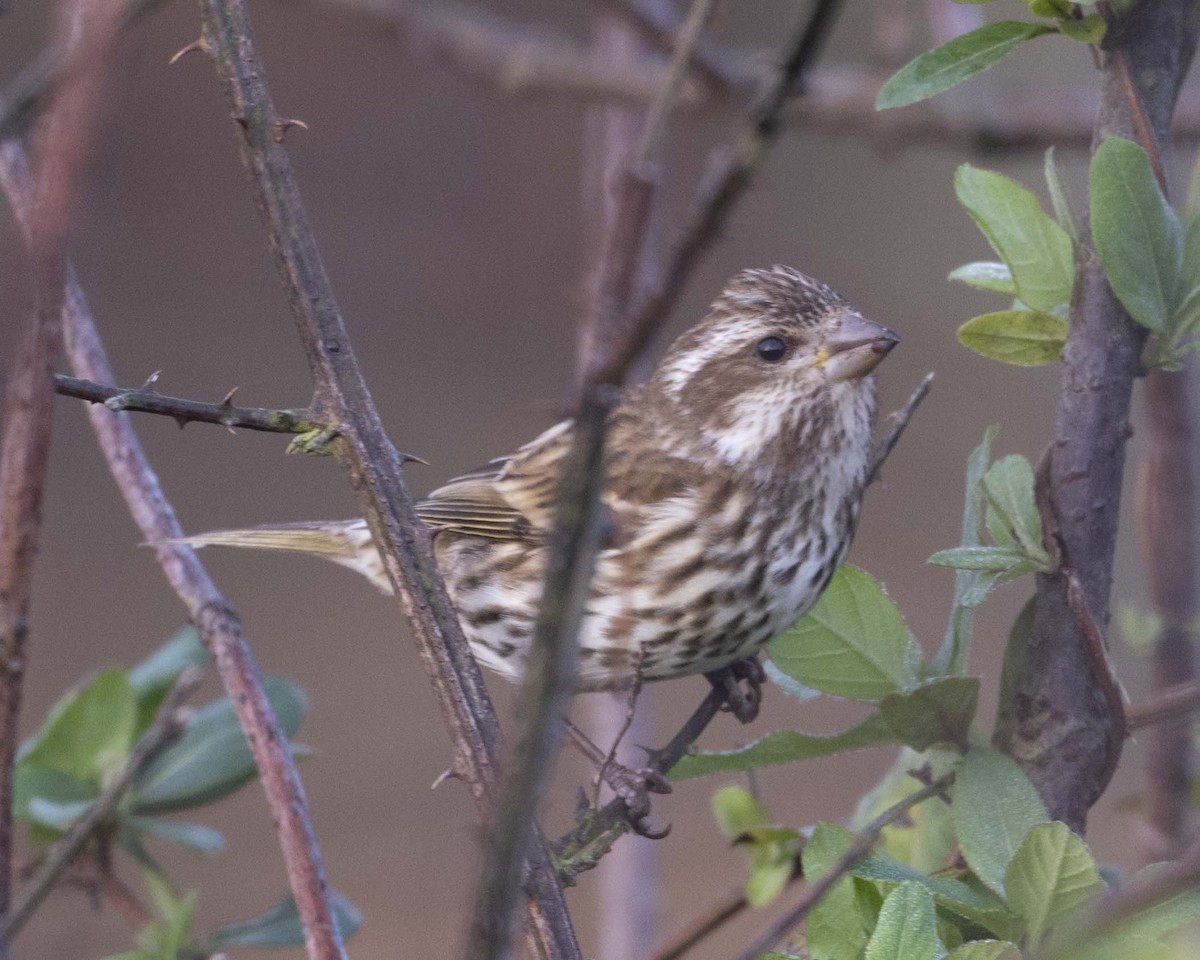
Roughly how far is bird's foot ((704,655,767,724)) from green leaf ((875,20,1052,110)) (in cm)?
157

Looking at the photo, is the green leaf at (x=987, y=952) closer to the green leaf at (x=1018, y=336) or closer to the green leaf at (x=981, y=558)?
the green leaf at (x=981, y=558)

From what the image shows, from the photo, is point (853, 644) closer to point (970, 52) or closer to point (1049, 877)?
point (1049, 877)

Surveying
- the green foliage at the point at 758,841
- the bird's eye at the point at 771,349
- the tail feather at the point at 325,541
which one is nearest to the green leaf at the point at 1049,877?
the green foliage at the point at 758,841

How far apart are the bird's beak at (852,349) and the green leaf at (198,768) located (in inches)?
54.5

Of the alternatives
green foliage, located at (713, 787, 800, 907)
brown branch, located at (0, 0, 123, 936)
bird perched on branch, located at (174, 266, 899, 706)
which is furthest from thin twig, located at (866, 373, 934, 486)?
brown branch, located at (0, 0, 123, 936)

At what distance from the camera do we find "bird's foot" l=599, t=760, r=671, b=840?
2.67 metres

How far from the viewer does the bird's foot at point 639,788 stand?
267cm

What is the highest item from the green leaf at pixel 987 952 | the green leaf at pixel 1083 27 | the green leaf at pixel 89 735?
the green leaf at pixel 1083 27

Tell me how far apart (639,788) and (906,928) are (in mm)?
1382

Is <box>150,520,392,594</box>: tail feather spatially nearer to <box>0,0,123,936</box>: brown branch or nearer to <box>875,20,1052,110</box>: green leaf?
<box>0,0,123,936</box>: brown branch

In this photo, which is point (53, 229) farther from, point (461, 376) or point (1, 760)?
point (461, 376)

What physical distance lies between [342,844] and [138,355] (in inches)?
163

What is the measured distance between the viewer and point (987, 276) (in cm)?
232

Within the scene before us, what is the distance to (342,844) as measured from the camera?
8.36m
